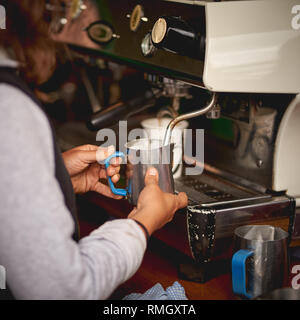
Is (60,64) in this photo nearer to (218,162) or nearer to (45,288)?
(218,162)

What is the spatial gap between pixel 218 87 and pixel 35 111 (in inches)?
15.9

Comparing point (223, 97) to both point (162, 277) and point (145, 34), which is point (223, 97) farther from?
point (162, 277)

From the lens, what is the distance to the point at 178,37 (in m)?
0.86

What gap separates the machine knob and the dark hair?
0.72ft

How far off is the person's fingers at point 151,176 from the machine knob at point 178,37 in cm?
25

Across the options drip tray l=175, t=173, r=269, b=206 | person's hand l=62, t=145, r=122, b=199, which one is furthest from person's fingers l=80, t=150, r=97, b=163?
drip tray l=175, t=173, r=269, b=206

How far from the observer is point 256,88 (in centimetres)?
89

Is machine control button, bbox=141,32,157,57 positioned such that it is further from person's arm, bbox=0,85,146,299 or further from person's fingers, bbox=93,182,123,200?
person's arm, bbox=0,85,146,299

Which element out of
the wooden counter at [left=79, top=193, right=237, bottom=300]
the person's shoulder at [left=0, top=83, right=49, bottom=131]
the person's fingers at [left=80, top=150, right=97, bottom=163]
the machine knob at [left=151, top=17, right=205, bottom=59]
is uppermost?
the machine knob at [left=151, top=17, right=205, bottom=59]

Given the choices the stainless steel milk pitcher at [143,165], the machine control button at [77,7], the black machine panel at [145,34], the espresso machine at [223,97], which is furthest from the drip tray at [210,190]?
the machine control button at [77,7]

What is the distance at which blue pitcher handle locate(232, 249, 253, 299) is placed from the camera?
0.78 m

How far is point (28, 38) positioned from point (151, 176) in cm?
33

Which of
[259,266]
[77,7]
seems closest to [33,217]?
[259,266]
